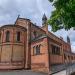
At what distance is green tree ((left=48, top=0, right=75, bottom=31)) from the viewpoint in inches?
396

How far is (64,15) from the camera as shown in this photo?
10.7 meters

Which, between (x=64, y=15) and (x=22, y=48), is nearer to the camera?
(x=64, y=15)

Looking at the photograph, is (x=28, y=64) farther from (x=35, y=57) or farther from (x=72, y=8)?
(x=72, y=8)

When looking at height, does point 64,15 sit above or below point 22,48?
above

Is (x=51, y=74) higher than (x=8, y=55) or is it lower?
lower

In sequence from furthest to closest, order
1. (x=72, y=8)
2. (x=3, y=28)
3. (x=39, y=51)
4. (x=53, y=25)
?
1. (x=3, y=28)
2. (x=39, y=51)
3. (x=53, y=25)
4. (x=72, y=8)

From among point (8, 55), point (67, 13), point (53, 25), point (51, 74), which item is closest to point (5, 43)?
point (8, 55)

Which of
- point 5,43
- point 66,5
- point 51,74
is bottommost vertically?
point 51,74

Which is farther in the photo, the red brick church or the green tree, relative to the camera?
the red brick church

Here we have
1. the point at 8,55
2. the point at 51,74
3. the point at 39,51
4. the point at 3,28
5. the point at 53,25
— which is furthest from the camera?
the point at 3,28

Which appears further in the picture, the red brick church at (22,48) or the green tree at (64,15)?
the red brick church at (22,48)

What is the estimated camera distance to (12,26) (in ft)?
91.9

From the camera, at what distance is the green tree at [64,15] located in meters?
10.1

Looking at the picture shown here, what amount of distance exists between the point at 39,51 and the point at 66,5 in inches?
608
